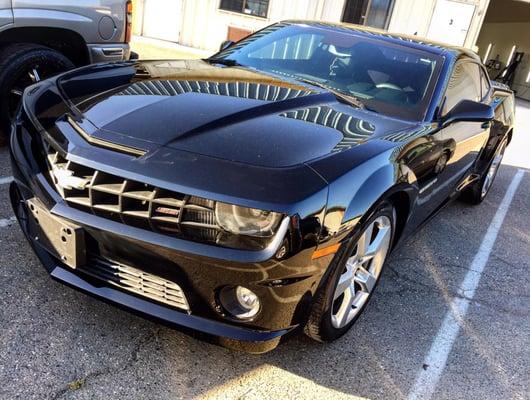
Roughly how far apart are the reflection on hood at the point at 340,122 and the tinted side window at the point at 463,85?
888 mm

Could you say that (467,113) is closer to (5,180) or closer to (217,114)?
(217,114)

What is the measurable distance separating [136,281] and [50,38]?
3.03 metres

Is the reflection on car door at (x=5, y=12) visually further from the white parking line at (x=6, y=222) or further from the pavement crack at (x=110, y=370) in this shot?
the pavement crack at (x=110, y=370)

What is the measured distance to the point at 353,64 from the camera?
3361 millimetres

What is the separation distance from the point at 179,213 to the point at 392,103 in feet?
5.84

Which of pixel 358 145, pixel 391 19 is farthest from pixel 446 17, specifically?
pixel 358 145

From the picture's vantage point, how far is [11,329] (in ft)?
7.12

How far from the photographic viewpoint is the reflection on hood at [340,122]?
2361mm

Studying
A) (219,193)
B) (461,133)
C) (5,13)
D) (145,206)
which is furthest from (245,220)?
(5,13)

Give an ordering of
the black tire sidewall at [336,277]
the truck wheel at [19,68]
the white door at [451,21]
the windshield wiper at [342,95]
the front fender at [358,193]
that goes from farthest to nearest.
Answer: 1. the white door at [451,21]
2. the truck wheel at [19,68]
3. the windshield wiper at [342,95]
4. the black tire sidewall at [336,277]
5. the front fender at [358,193]

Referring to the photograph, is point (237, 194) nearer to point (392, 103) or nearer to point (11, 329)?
point (11, 329)

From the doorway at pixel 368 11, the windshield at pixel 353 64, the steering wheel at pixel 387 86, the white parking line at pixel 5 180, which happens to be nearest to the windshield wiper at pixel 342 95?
the windshield at pixel 353 64

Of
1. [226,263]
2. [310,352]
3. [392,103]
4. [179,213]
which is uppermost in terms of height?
[392,103]

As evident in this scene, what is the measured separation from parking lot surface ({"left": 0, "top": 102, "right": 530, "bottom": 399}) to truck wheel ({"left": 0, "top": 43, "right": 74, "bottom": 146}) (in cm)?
101
